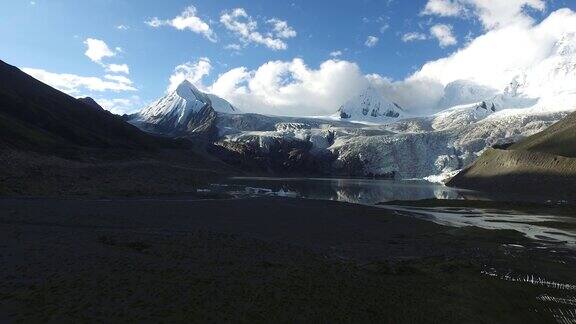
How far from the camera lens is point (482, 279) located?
2753 centimetres

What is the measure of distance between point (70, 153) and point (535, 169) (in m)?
114

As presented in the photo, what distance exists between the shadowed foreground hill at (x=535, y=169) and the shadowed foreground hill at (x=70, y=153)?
262 feet

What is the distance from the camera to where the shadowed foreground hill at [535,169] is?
381 feet

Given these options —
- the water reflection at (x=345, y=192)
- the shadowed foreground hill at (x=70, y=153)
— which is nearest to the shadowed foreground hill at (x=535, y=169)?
the water reflection at (x=345, y=192)

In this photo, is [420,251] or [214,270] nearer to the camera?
[214,270]

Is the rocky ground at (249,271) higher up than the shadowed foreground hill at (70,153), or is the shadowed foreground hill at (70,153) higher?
the shadowed foreground hill at (70,153)

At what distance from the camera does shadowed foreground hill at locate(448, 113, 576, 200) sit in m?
116

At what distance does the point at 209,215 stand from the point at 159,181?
45652 millimetres

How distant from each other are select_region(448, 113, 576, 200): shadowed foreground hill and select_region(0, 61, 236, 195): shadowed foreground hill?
262ft

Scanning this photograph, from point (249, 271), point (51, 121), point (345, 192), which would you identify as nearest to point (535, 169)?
point (345, 192)

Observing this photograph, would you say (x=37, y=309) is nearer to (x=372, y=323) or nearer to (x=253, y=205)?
(x=372, y=323)

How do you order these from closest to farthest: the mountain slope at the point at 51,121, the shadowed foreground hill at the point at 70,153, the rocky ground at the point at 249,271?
the rocky ground at the point at 249,271
the shadowed foreground hill at the point at 70,153
the mountain slope at the point at 51,121

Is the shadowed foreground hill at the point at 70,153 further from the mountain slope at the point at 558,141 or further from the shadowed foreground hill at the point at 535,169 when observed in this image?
the mountain slope at the point at 558,141

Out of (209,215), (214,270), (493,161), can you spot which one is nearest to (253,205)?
(209,215)
